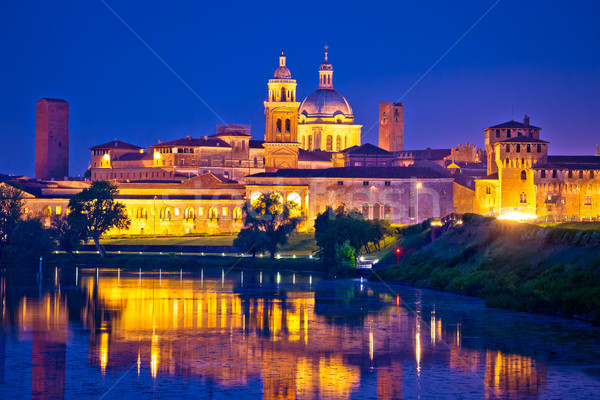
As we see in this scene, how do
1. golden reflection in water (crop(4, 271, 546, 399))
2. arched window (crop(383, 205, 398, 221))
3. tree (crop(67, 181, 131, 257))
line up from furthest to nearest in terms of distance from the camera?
arched window (crop(383, 205, 398, 221)) < tree (crop(67, 181, 131, 257)) < golden reflection in water (crop(4, 271, 546, 399))

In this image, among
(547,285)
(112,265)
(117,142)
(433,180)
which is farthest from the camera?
(117,142)

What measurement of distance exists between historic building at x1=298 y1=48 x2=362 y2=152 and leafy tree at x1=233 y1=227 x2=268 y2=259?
6255cm

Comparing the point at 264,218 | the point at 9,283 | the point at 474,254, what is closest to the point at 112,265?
the point at 264,218

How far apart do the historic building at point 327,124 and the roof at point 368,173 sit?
123 feet

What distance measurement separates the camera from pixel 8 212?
233 ft

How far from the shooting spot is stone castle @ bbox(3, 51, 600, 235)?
84.2 meters

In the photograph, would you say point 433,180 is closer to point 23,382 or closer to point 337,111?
point 337,111

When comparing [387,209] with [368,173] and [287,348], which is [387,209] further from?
[287,348]

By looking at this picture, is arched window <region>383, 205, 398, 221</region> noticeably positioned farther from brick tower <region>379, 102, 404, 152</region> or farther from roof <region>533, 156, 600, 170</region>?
brick tower <region>379, 102, 404, 152</region>

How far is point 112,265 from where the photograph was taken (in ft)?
207

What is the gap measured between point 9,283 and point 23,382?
91.4 feet

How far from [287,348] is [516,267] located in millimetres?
14442

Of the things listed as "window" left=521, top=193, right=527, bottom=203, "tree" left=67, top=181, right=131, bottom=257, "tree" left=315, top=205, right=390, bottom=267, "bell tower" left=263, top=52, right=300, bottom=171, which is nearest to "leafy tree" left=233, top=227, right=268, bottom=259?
"tree" left=315, top=205, right=390, bottom=267

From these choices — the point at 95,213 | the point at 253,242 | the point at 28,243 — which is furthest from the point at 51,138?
the point at 253,242
